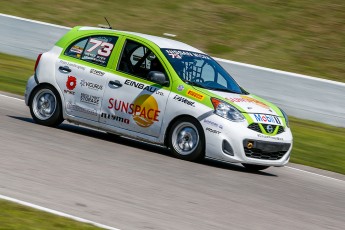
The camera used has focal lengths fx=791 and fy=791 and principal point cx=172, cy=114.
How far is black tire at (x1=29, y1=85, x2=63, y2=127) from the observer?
462 inches

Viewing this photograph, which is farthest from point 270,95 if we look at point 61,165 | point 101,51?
point 61,165

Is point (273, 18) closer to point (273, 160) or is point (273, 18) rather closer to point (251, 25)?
point (251, 25)

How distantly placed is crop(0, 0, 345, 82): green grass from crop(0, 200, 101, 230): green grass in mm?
15162

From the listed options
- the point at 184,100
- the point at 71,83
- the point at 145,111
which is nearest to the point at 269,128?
the point at 184,100

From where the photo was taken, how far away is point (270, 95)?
17.4 meters

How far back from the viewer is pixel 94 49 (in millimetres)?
11680

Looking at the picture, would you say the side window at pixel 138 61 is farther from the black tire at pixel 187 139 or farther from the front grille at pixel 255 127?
the front grille at pixel 255 127

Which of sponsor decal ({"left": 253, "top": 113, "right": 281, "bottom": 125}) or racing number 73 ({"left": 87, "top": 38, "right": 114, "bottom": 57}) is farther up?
racing number 73 ({"left": 87, "top": 38, "right": 114, "bottom": 57})

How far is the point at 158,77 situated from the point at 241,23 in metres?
15.0

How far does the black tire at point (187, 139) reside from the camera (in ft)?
34.5

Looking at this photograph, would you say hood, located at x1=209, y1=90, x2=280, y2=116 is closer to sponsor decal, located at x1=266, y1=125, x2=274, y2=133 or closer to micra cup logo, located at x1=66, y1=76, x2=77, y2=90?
sponsor decal, located at x1=266, y1=125, x2=274, y2=133

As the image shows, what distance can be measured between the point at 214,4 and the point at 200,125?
1718cm

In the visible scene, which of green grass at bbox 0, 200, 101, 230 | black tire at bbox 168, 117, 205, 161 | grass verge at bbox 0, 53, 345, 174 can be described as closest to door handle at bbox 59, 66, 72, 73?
black tire at bbox 168, 117, 205, 161

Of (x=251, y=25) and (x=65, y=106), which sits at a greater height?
(x=251, y=25)
